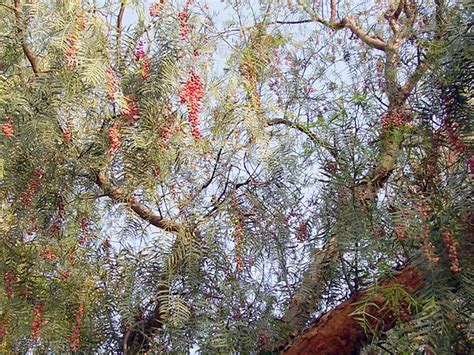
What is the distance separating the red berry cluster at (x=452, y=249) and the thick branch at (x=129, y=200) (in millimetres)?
713

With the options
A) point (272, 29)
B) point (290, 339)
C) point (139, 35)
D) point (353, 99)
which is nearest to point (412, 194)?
point (353, 99)

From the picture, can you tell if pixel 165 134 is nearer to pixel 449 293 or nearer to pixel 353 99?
pixel 353 99

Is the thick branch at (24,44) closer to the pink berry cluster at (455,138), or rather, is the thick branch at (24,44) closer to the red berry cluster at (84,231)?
the red berry cluster at (84,231)

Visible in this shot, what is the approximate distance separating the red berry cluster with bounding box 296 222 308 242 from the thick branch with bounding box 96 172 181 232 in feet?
1.03

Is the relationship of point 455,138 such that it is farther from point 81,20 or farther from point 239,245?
point 81,20

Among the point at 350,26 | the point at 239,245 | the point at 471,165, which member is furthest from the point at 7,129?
the point at 350,26

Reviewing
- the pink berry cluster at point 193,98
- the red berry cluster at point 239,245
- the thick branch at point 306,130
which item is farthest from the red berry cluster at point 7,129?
the thick branch at point 306,130

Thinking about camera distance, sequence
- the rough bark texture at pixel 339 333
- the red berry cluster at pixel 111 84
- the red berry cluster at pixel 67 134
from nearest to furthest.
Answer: the rough bark texture at pixel 339 333, the red berry cluster at pixel 111 84, the red berry cluster at pixel 67 134

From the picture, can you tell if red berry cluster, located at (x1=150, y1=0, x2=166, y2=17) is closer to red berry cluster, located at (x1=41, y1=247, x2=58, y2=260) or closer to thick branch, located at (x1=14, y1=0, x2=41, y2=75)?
thick branch, located at (x1=14, y1=0, x2=41, y2=75)

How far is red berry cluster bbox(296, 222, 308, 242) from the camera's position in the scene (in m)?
1.66

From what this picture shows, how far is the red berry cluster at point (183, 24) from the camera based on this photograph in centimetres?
169

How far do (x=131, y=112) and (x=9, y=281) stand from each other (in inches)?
20.6

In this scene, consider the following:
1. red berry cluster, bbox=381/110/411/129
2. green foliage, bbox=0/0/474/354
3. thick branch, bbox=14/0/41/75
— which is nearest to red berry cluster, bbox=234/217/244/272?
green foliage, bbox=0/0/474/354

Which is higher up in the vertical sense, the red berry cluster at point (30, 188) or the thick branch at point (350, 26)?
the thick branch at point (350, 26)
